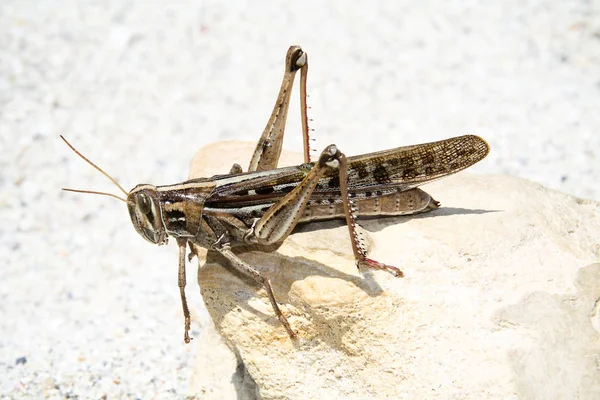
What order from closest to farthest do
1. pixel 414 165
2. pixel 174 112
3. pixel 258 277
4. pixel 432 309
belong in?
pixel 432 309 → pixel 258 277 → pixel 414 165 → pixel 174 112

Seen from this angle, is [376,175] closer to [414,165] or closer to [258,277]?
[414,165]

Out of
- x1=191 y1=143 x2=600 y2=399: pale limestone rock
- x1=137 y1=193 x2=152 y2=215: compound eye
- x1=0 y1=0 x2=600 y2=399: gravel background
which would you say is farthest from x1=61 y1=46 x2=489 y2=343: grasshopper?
x1=0 y1=0 x2=600 y2=399: gravel background

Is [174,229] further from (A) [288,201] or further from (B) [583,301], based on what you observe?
(B) [583,301]

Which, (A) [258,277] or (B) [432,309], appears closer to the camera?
(B) [432,309]

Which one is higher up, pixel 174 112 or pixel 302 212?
pixel 174 112

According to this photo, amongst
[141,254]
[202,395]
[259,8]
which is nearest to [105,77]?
[259,8]

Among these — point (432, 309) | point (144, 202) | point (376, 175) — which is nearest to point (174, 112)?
point (144, 202)

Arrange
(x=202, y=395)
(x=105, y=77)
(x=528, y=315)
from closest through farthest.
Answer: (x=528, y=315)
(x=202, y=395)
(x=105, y=77)
